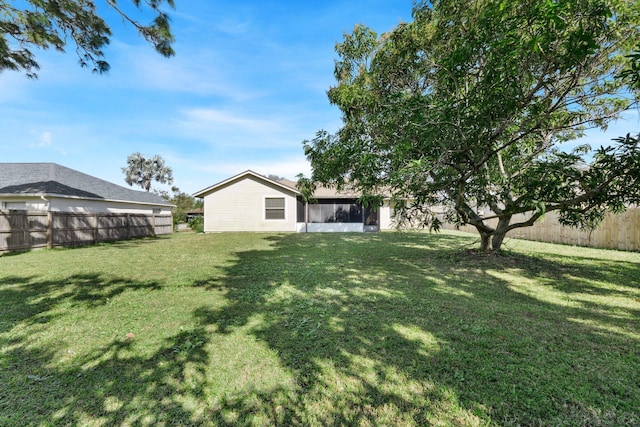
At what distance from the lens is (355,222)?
1958 cm

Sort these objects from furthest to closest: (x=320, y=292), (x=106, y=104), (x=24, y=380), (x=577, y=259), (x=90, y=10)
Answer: (x=106, y=104) → (x=577, y=259) → (x=90, y=10) → (x=320, y=292) → (x=24, y=380)

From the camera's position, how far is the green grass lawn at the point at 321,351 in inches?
84.0

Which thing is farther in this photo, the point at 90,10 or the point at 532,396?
the point at 90,10

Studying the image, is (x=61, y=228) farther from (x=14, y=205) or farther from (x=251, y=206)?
(x=251, y=206)

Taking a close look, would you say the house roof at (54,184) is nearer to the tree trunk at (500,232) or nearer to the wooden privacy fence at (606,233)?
the tree trunk at (500,232)

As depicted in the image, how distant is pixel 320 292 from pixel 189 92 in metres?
13.0

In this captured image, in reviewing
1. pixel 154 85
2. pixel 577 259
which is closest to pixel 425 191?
pixel 577 259

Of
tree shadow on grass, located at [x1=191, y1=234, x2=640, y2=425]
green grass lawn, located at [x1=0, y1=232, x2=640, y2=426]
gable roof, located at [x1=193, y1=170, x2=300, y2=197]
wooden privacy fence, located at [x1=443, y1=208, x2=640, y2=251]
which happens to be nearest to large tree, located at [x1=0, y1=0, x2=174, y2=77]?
green grass lawn, located at [x1=0, y1=232, x2=640, y2=426]

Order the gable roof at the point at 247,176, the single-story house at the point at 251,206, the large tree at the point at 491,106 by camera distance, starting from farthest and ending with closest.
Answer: the single-story house at the point at 251,206, the gable roof at the point at 247,176, the large tree at the point at 491,106

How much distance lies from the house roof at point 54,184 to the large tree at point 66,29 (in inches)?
355

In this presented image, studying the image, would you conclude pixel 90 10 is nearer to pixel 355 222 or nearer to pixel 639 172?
pixel 639 172

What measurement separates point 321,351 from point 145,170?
51342 mm

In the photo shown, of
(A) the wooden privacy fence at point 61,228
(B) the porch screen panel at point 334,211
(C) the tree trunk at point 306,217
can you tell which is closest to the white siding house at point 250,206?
(C) the tree trunk at point 306,217

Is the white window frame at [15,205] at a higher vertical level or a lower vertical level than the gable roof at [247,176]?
lower
